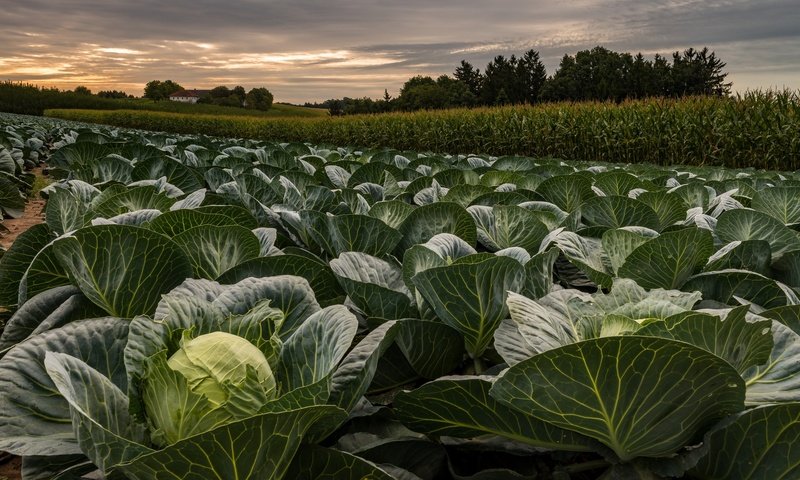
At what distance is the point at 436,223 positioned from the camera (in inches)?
67.9

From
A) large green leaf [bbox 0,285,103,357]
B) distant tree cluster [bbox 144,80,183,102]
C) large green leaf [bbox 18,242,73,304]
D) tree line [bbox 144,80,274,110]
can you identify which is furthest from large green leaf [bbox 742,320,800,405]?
distant tree cluster [bbox 144,80,183,102]

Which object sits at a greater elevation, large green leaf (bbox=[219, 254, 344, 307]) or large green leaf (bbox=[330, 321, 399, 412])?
large green leaf (bbox=[219, 254, 344, 307])

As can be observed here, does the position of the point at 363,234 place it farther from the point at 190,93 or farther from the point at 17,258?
the point at 190,93

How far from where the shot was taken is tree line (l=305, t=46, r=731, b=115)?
206 feet

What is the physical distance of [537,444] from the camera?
96 cm

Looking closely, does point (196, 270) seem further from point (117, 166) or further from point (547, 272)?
point (117, 166)

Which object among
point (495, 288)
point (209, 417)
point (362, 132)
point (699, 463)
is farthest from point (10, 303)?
point (362, 132)

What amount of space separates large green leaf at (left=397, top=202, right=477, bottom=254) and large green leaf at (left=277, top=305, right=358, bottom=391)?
0.76m

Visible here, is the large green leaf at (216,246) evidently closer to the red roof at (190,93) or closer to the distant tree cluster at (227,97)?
the distant tree cluster at (227,97)

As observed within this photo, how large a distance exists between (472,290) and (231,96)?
90.8 meters

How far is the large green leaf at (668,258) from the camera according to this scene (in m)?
1.37

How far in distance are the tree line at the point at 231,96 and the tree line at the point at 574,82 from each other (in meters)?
21.9

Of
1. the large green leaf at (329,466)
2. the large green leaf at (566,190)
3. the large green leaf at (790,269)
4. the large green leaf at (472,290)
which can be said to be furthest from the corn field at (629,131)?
the large green leaf at (329,466)

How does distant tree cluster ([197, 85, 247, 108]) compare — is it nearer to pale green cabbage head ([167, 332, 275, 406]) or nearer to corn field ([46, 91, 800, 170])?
corn field ([46, 91, 800, 170])
